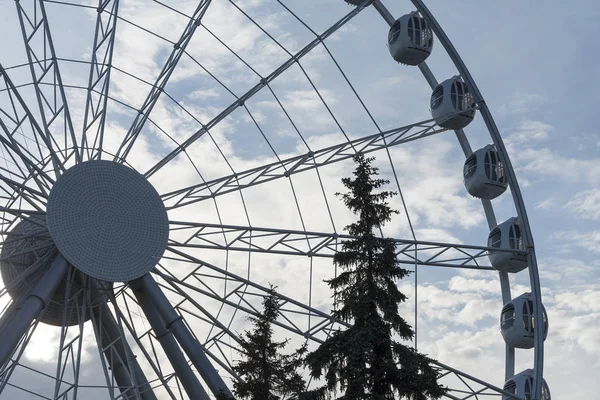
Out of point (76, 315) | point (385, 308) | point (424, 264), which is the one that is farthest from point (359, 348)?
point (76, 315)

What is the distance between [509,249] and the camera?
33.1 meters

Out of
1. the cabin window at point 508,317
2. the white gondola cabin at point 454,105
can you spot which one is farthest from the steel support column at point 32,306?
the cabin window at point 508,317

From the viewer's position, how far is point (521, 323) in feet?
106

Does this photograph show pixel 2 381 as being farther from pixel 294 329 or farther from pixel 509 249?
pixel 509 249

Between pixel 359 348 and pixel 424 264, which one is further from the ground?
pixel 424 264

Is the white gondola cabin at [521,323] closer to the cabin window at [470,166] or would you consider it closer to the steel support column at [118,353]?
the cabin window at [470,166]

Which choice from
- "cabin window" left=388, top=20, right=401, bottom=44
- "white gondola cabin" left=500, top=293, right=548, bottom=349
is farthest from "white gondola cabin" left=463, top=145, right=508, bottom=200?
"cabin window" left=388, top=20, right=401, bottom=44

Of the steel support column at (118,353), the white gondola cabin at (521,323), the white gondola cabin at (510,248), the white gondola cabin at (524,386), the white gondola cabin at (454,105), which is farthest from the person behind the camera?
the white gondola cabin at (454,105)

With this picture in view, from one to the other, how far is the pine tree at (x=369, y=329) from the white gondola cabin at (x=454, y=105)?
334 inches

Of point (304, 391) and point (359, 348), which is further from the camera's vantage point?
point (304, 391)

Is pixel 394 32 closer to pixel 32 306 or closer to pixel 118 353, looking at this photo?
pixel 118 353

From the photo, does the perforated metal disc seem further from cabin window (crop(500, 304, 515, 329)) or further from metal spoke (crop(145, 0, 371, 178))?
cabin window (crop(500, 304, 515, 329))

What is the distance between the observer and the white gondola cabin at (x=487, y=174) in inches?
1330

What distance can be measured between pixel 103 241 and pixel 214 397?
528 cm
